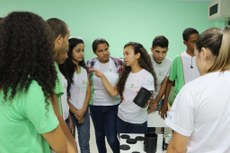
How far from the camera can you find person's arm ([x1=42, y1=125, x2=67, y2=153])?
808 mm

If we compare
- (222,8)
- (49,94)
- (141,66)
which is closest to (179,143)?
(49,94)

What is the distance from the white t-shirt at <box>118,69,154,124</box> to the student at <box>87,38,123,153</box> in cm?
25

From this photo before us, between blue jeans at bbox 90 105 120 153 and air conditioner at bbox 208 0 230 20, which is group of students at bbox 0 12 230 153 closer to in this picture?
blue jeans at bbox 90 105 120 153

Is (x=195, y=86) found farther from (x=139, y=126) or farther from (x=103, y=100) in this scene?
(x=103, y=100)

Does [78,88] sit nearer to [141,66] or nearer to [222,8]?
[141,66]

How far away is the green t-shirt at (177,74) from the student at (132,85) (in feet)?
1.02

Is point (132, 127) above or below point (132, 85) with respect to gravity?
below

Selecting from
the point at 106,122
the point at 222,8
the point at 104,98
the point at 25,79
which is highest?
the point at 222,8

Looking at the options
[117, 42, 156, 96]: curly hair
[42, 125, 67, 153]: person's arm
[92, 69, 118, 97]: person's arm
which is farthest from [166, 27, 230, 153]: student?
[92, 69, 118, 97]: person's arm

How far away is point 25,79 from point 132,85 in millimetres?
1215

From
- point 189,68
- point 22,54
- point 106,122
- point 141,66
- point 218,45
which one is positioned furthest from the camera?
point 106,122

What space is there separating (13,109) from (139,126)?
127 centimetres

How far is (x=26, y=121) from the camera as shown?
2.68ft

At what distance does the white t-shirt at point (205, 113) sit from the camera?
0.84 m
